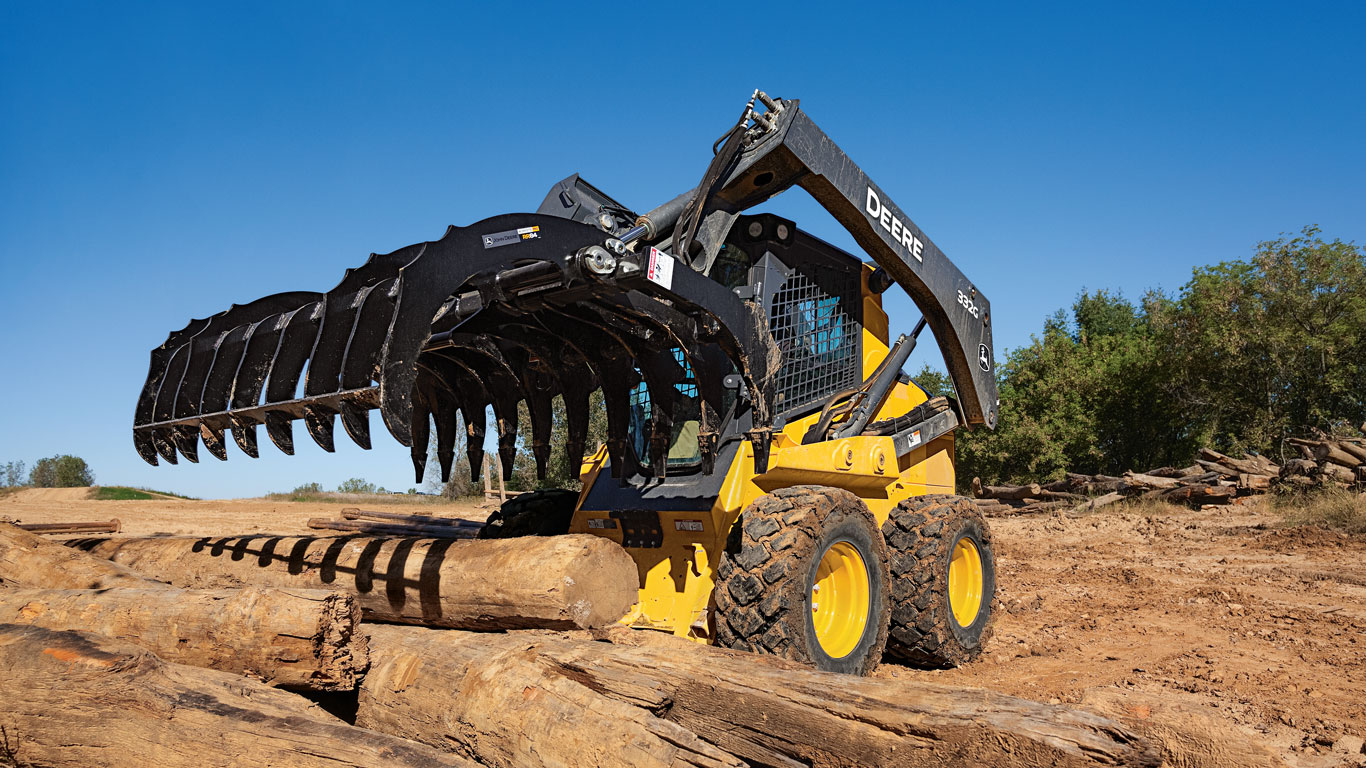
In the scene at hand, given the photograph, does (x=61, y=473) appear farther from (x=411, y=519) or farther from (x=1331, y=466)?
(x=1331, y=466)

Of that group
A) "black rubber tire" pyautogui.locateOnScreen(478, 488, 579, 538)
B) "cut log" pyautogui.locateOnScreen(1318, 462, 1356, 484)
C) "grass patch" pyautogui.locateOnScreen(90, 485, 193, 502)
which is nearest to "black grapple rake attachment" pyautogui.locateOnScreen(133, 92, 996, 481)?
"black rubber tire" pyautogui.locateOnScreen(478, 488, 579, 538)

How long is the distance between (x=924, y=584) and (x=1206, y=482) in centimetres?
1330

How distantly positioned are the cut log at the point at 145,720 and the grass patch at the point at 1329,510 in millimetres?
13092

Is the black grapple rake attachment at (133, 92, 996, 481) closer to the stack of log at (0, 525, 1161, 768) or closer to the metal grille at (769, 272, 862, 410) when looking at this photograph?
the metal grille at (769, 272, 862, 410)

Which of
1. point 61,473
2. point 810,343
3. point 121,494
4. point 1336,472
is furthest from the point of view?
point 61,473

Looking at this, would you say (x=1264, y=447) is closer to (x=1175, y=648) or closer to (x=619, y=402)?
(x=1175, y=648)

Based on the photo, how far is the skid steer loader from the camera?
4.04 meters

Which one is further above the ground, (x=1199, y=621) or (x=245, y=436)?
(x=245, y=436)

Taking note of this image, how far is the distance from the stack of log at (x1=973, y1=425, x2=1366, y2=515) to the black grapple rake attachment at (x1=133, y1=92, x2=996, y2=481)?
418 inches

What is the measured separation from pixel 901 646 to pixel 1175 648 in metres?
2.45

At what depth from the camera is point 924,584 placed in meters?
5.70

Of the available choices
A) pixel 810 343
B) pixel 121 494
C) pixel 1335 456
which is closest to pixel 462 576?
pixel 810 343

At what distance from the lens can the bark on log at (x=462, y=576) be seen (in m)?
4.29

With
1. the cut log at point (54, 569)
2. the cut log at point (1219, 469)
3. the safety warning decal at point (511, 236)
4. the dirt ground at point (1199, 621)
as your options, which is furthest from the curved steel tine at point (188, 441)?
the cut log at point (1219, 469)
